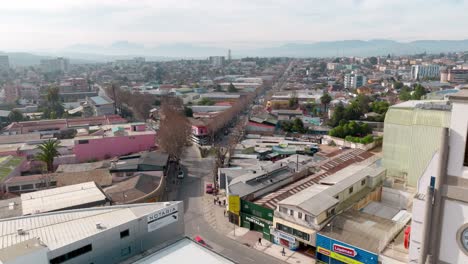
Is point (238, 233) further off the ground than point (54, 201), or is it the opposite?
point (54, 201)

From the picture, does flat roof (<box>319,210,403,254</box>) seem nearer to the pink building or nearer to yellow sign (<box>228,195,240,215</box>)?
yellow sign (<box>228,195,240,215</box>)

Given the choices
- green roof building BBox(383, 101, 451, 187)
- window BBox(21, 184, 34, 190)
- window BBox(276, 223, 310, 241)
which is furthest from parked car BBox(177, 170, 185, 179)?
green roof building BBox(383, 101, 451, 187)

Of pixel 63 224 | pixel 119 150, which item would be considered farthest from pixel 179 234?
pixel 119 150

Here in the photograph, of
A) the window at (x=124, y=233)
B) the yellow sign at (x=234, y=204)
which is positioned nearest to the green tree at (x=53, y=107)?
the yellow sign at (x=234, y=204)

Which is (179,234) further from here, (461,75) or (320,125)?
(461,75)

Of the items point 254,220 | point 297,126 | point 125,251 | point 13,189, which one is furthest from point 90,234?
point 297,126

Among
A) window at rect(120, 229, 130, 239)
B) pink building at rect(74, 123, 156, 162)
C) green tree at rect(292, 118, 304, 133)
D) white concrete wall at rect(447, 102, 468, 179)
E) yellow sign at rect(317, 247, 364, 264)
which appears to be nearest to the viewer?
white concrete wall at rect(447, 102, 468, 179)
